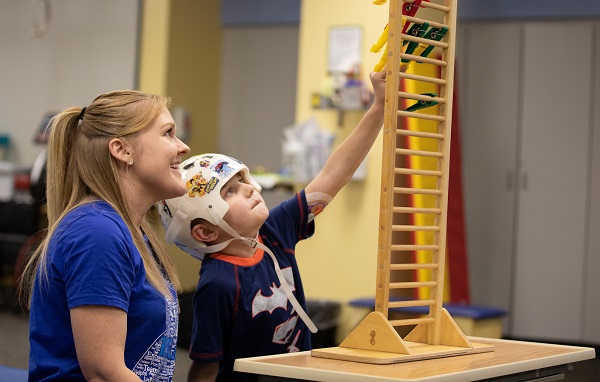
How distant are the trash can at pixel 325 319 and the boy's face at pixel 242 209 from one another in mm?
3727

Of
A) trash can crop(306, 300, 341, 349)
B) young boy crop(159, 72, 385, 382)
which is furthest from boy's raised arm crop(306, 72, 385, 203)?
trash can crop(306, 300, 341, 349)

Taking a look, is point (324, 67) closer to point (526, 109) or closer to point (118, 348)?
point (526, 109)

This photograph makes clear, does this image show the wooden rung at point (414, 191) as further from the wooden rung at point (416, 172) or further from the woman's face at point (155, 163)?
the woman's face at point (155, 163)

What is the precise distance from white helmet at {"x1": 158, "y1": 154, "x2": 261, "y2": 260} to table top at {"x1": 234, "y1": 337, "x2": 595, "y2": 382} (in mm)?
456

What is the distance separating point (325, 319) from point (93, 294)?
4.50 metres

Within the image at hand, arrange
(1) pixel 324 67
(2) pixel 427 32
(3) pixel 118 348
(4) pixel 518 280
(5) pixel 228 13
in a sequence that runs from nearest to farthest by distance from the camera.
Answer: (3) pixel 118 348 → (2) pixel 427 32 → (1) pixel 324 67 → (4) pixel 518 280 → (5) pixel 228 13

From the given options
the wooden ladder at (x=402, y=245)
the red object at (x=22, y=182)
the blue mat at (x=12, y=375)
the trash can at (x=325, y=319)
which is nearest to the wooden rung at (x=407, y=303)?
the wooden ladder at (x=402, y=245)

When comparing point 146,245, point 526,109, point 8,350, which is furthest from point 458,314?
point 146,245

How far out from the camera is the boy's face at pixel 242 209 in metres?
2.27

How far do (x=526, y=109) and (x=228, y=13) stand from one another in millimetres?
2852

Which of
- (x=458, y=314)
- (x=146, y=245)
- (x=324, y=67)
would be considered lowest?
(x=458, y=314)

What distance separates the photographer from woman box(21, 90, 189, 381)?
172cm

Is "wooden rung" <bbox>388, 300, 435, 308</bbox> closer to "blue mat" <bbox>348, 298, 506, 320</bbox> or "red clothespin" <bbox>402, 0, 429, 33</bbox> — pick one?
"red clothespin" <bbox>402, 0, 429, 33</bbox>

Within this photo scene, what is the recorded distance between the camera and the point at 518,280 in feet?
23.6
